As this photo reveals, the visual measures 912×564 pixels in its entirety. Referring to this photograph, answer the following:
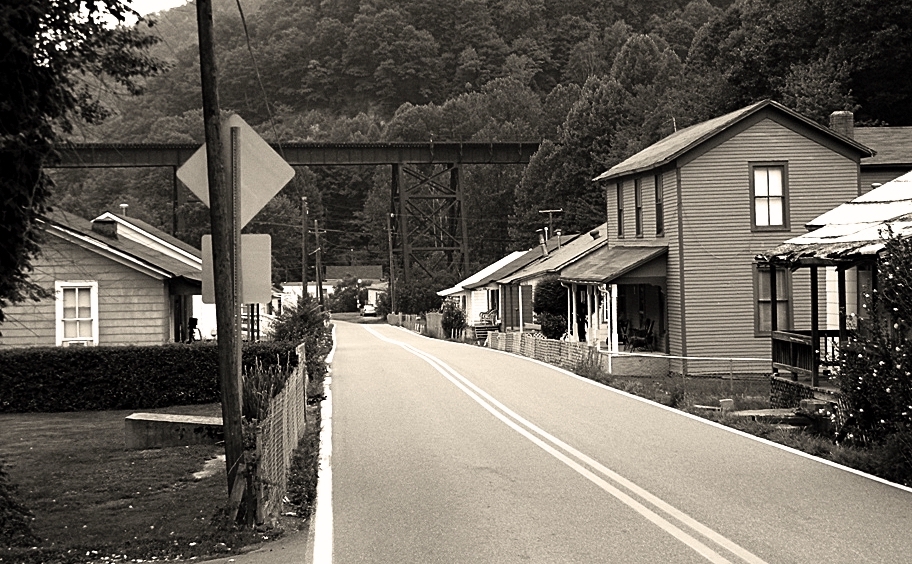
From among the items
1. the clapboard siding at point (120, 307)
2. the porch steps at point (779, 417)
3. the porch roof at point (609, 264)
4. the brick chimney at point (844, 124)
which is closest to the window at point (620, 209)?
the porch roof at point (609, 264)

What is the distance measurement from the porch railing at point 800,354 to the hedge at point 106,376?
9.60 m

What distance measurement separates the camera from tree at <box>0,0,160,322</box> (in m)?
9.45

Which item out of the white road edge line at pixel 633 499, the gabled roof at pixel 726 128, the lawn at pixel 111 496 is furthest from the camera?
the gabled roof at pixel 726 128

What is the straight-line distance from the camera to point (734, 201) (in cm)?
3189

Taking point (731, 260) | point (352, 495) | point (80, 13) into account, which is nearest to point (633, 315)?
point (731, 260)

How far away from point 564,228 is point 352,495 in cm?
6775

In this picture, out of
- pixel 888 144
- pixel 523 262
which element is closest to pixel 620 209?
pixel 888 144

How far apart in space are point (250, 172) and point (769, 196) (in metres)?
24.3

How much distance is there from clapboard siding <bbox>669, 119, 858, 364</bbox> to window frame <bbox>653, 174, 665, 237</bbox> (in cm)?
→ 145

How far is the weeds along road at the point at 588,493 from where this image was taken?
8742 mm

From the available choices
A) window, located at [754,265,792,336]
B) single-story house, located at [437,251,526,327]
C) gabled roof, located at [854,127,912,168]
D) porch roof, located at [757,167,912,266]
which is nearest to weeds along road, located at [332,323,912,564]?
porch roof, located at [757,167,912,266]

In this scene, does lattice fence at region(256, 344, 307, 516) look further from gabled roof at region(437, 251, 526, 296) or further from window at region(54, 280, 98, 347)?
gabled roof at region(437, 251, 526, 296)

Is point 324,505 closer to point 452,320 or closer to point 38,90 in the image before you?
point 38,90

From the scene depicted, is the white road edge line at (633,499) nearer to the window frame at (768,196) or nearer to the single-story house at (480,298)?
the window frame at (768,196)
